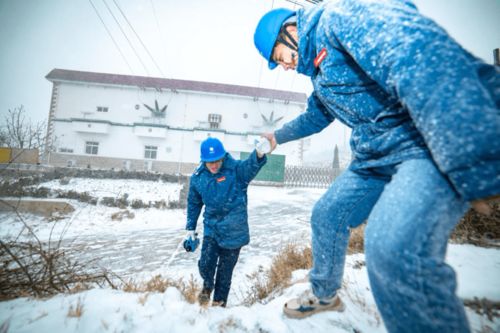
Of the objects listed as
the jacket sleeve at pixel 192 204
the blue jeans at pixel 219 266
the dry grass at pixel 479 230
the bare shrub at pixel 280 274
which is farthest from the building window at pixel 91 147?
the dry grass at pixel 479 230

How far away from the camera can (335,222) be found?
4.38 ft

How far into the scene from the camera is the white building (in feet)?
80.7

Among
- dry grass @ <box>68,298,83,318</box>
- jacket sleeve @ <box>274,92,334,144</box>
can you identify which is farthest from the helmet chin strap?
dry grass @ <box>68,298,83,318</box>

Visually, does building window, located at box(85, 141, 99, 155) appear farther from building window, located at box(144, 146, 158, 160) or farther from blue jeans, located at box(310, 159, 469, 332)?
blue jeans, located at box(310, 159, 469, 332)

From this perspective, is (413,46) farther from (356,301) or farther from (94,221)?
(94,221)

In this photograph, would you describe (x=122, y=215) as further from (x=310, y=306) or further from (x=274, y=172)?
(x=274, y=172)

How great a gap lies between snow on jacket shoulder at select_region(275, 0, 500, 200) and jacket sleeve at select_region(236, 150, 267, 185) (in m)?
1.54

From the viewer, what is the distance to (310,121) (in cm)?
178

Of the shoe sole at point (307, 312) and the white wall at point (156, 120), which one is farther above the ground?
the white wall at point (156, 120)

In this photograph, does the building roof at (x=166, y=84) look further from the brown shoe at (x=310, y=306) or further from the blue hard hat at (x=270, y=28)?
the brown shoe at (x=310, y=306)

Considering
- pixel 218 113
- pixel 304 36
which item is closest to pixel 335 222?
pixel 304 36

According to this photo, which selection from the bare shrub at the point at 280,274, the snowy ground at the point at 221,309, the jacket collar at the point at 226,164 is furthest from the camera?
the jacket collar at the point at 226,164

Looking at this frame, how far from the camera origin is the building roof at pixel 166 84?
2656 centimetres

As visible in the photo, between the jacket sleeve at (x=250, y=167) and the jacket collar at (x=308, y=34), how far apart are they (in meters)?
1.38
